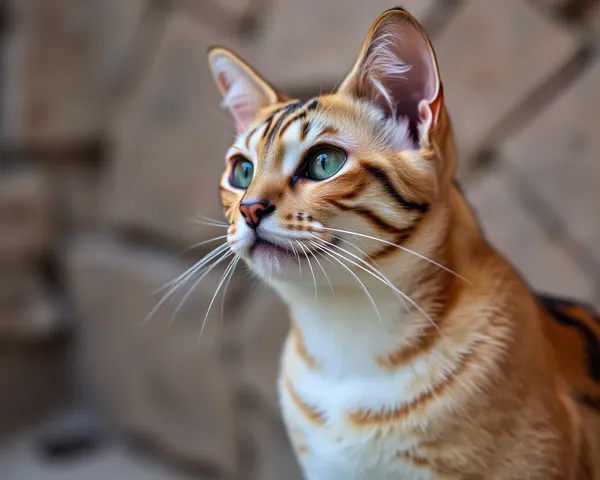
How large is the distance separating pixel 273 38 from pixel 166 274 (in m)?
0.50

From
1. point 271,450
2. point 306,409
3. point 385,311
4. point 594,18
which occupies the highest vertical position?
point 594,18

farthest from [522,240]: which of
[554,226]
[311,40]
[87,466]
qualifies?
[87,466]

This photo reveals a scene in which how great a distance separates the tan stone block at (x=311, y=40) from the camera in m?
1.07

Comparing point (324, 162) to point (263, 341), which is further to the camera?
point (263, 341)

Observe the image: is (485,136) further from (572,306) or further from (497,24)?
(572,306)

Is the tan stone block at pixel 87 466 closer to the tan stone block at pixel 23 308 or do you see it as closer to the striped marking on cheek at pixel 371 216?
the tan stone block at pixel 23 308

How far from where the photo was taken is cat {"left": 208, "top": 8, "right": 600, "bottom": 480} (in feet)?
1.58

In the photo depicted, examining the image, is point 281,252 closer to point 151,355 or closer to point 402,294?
point 402,294

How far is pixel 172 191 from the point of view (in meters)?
1.37

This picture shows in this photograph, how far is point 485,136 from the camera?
100 centimetres

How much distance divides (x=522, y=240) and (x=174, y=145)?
2.35ft

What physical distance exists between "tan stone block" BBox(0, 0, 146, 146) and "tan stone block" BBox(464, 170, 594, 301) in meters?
0.86

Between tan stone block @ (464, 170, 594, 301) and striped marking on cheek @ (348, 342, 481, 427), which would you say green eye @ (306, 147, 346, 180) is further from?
tan stone block @ (464, 170, 594, 301)

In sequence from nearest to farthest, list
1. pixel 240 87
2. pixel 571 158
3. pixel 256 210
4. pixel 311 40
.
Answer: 1. pixel 256 210
2. pixel 240 87
3. pixel 571 158
4. pixel 311 40
